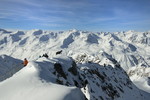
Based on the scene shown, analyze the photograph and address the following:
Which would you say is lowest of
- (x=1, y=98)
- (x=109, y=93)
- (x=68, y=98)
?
(x=109, y=93)

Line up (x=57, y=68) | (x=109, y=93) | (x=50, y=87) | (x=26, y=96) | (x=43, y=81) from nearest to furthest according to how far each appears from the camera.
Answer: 1. (x=26, y=96)
2. (x=50, y=87)
3. (x=43, y=81)
4. (x=57, y=68)
5. (x=109, y=93)

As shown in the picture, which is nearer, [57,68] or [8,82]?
[8,82]

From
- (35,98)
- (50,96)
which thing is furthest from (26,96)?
(50,96)

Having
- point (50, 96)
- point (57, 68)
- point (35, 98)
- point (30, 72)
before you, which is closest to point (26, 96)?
point (35, 98)

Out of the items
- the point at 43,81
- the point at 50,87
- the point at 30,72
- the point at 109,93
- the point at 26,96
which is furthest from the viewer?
the point at 109,93

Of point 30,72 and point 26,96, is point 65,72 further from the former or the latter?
point 26,96

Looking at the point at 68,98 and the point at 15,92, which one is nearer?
the point at 68,98

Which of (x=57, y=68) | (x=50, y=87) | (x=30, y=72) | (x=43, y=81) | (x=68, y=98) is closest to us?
(x=68, y=98)

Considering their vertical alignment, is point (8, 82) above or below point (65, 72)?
above

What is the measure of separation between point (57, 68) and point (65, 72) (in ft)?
8.84

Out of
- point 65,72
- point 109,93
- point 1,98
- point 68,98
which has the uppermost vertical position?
point 68,98

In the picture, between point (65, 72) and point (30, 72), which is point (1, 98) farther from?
point (65, 72)

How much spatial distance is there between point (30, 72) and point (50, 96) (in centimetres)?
993

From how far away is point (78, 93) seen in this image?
21859 millimetres
